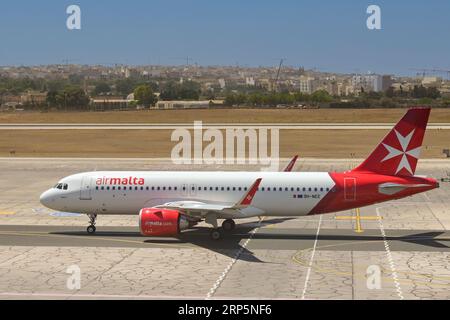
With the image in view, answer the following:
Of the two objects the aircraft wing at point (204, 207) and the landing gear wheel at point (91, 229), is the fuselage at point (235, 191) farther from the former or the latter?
the aircraft wing at point (204, 207)

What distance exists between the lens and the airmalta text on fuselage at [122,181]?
3884 centimetres

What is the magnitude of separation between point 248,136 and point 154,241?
79.0m

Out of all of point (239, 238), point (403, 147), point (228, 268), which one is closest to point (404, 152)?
point (403, 147)

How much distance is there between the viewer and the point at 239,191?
3828 cm

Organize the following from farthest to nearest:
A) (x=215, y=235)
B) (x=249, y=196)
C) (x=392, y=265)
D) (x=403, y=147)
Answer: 1. (x=403, y=147)
2. (x=215, y=235)
3. (x=249, y=196)
4. (x=392, y=265)

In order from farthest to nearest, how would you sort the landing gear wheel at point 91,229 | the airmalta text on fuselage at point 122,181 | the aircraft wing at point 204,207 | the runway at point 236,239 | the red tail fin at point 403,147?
the landing gear wheel at point 91,229
the airmalta text on fuselage at point 122,181
the red tail fin at point 403,147
the runway at point 236,239
the aircraft wing at point 204,207

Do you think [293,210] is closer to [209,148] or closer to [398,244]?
[398,244]

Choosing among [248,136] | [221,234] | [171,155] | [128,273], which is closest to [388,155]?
[221,234]

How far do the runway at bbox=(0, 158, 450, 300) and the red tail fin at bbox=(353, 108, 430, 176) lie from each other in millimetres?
4140

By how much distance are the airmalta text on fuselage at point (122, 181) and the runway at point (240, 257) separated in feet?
10.4

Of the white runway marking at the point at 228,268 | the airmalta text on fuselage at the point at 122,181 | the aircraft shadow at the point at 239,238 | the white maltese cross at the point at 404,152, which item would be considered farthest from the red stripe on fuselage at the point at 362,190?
the airmalta text on fuselage at the point at 122,181

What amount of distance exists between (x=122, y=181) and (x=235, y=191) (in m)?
A: 6.87

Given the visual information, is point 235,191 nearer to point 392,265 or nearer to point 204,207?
point 204,207

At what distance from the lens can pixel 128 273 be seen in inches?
1158
